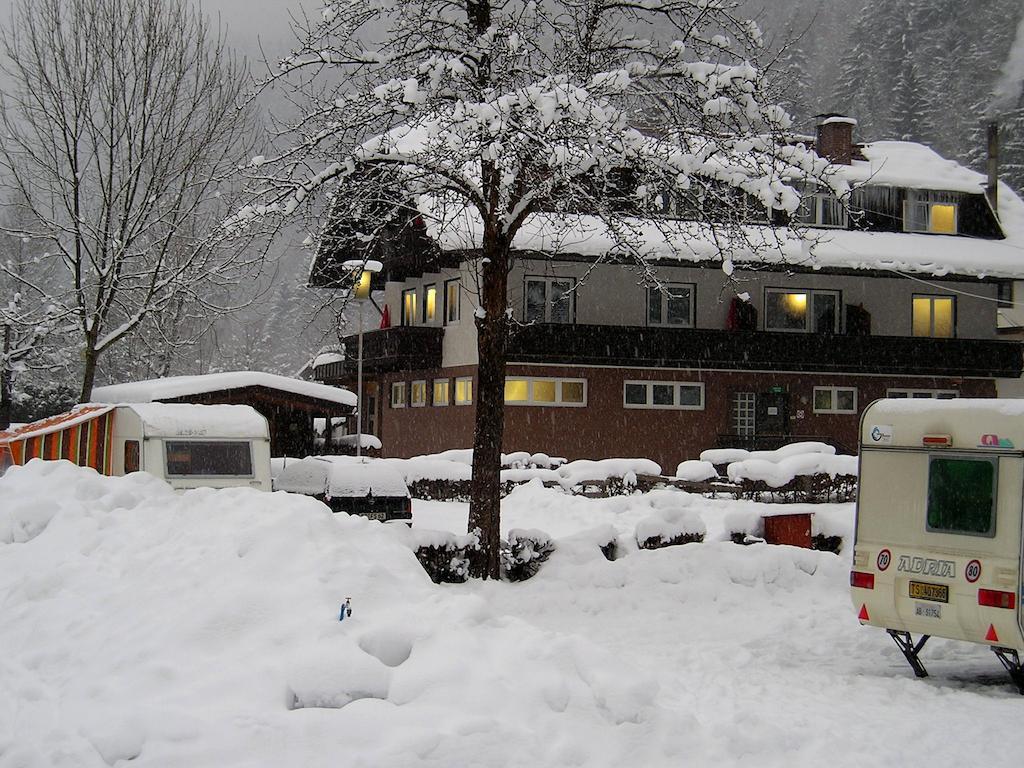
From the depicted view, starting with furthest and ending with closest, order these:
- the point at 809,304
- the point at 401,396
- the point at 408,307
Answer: the point at 401,396 → the point at 408,307 → the point at 809,304

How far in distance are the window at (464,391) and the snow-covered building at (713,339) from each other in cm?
6

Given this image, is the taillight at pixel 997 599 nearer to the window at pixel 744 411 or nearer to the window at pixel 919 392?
the window at pixel 744 411

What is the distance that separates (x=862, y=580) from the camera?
381 inches

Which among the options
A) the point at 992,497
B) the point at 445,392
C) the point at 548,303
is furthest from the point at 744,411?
the point at 992,497

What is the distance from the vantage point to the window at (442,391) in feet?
111

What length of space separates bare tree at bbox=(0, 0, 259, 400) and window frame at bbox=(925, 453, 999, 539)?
13.4 meters

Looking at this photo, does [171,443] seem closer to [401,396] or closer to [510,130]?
[510,130]

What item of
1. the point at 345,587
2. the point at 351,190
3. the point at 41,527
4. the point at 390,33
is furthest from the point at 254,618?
the point at 390,33

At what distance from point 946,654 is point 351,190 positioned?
9056mm

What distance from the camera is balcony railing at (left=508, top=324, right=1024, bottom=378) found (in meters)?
31.6

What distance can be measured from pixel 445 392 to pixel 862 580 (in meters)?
25.1

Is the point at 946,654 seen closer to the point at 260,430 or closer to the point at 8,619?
the point at 8,619

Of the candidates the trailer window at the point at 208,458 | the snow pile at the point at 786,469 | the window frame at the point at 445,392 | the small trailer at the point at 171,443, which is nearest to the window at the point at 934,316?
the snow pile at the point at 786,469

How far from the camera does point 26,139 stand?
66.4ft
